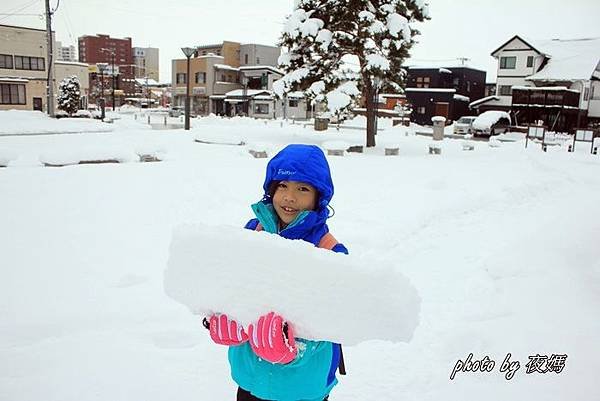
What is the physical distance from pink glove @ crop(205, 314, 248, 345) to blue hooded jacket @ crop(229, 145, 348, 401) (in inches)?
7.9

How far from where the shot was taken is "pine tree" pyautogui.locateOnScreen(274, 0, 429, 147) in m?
18.5

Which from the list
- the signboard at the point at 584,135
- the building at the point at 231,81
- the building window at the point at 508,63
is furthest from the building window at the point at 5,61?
the building window at the point at 508,63

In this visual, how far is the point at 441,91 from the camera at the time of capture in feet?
141

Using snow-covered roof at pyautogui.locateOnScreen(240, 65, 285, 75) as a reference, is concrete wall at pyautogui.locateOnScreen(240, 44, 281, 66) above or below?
above

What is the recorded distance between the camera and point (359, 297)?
1.51 meters

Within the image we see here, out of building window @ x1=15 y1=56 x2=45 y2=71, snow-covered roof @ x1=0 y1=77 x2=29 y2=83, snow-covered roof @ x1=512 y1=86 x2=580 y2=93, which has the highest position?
building window @ x1=15 y1=56 x2=45 y2=71

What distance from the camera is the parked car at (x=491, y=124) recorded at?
31719 mm

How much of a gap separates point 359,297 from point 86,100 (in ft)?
169

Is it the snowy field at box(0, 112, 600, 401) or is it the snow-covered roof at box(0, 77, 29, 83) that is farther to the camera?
the snow-covered roof at box(0, 77, 29, 83)

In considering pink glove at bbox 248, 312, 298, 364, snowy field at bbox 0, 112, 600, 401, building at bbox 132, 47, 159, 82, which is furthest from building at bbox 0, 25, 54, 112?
building at bbox 132, 47, 159, 82

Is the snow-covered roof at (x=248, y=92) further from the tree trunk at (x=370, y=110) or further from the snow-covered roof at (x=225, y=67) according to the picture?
the tree trunk at (x=370, y=110)

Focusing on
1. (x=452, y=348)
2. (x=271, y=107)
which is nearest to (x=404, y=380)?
(x=452, y=348)

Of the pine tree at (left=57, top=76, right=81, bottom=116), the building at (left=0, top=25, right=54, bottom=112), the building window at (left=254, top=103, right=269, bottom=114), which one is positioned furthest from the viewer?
the building window at (left=254, top=103, right=269, bottom=114)

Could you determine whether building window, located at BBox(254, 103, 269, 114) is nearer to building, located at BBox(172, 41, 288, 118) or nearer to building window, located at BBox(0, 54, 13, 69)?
building, located at BBox(172, 41, 288, 118)
